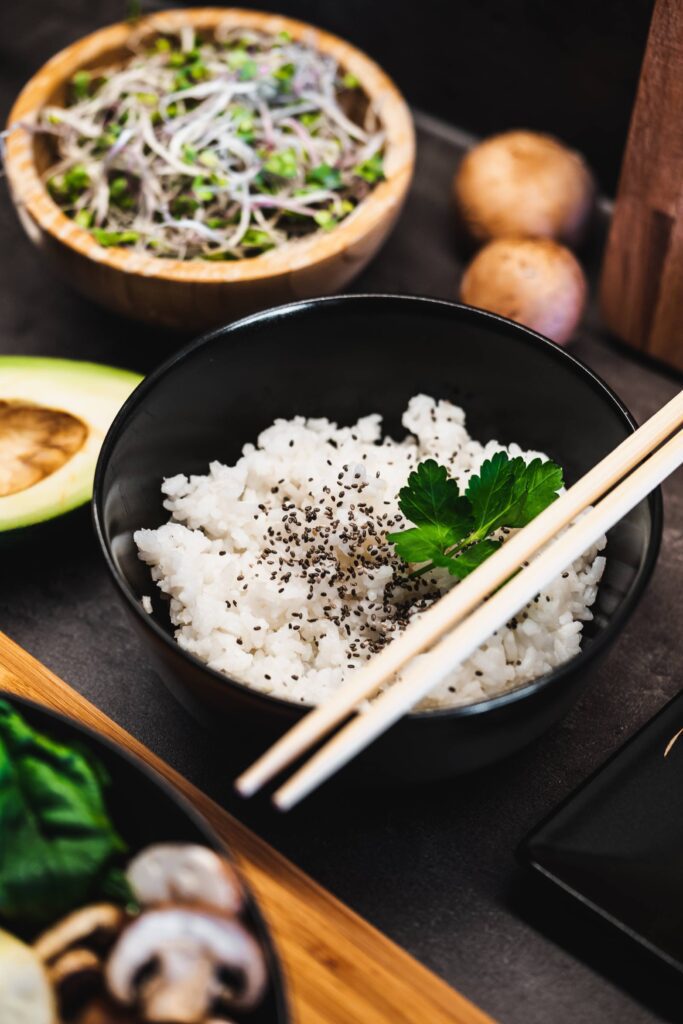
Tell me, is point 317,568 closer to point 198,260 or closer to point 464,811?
point 464,811

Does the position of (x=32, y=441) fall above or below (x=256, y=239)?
below

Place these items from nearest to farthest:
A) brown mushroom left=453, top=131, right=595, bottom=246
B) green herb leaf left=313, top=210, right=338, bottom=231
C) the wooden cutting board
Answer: the wooden cutting board < green herb leaf left=313, top=210, right=338, bottom=231 < brown mushroom left=453, top=131, right=595, bottom=246

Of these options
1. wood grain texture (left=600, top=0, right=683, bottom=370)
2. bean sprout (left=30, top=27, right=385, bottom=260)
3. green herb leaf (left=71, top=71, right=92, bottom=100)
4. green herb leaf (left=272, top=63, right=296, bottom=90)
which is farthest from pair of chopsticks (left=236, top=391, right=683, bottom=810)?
green herb leaf (left=71, top=71, right=92, bottom=100)

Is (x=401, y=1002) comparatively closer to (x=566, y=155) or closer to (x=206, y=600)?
(x=206, y=600)

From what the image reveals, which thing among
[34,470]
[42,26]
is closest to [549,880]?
[34,470]

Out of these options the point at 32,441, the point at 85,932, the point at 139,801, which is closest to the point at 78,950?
the point at 85,932

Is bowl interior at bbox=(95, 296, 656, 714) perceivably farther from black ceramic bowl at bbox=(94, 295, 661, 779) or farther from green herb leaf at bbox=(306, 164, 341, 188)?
green herb leaf at bbox=(306, 164, 341, 188)
